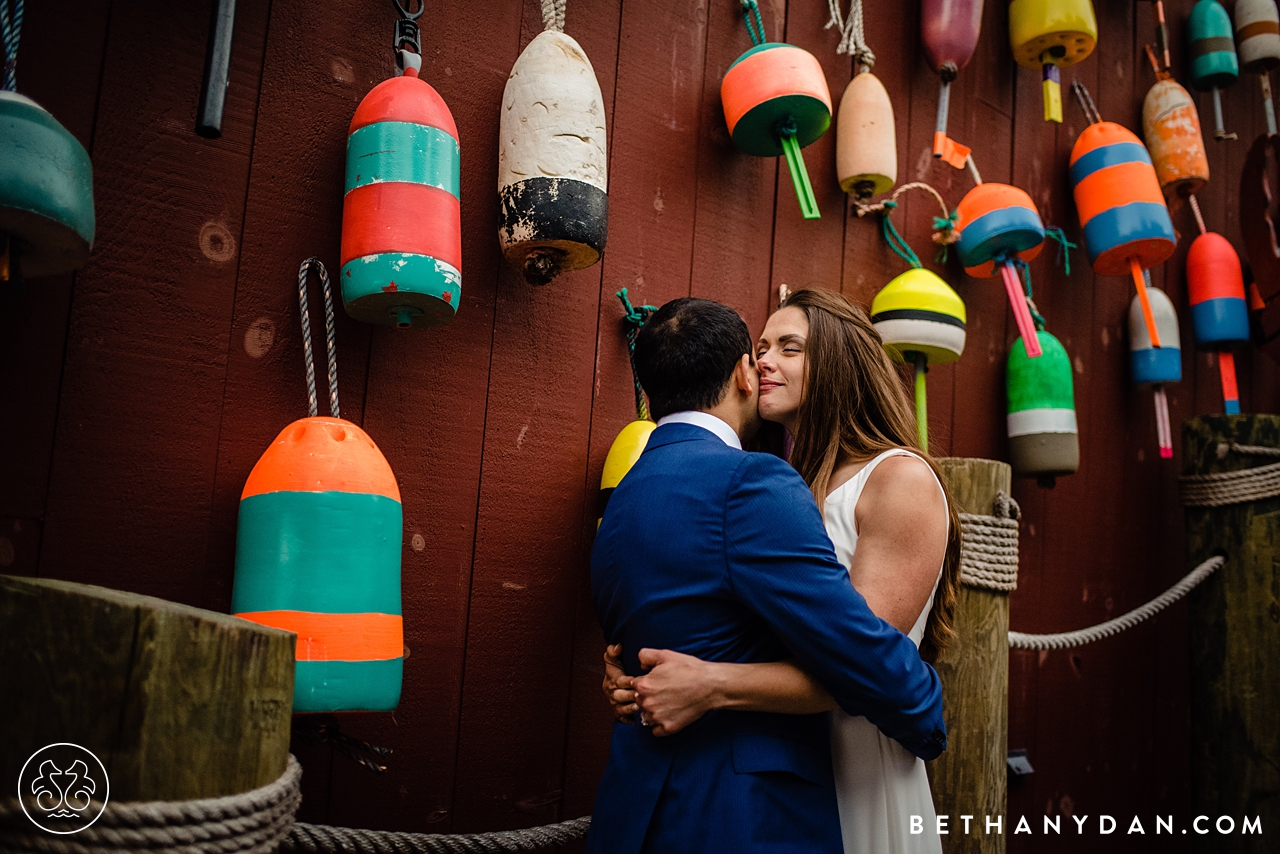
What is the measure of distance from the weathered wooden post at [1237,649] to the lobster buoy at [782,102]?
1.35 metres

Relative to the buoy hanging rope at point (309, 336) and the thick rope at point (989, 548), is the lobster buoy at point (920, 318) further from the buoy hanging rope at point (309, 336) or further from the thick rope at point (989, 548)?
the buoy hanging rope at point (309, 336)

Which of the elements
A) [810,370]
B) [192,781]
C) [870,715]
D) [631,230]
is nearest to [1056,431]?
[810,370]

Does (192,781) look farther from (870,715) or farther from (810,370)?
(810,370)

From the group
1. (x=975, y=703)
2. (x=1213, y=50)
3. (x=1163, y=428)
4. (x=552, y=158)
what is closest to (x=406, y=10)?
(x=552, y=158)

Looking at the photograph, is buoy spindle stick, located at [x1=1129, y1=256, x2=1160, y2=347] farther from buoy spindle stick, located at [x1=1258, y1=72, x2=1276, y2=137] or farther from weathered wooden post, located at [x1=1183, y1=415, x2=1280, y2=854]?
buoy spindle stick, located at [x1=1258, y1=72, x2=1276, y2=137]

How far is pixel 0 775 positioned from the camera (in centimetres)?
68

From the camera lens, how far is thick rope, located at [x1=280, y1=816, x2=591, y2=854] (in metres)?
1.08

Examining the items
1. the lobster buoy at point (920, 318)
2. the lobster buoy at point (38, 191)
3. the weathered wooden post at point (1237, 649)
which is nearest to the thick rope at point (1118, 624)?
the weathered wooden post at point (1237, 649)

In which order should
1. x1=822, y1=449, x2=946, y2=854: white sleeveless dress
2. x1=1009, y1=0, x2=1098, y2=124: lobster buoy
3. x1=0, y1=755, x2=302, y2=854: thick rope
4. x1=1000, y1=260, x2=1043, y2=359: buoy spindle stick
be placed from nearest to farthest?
x1=0, y1=755, x2=302, y2=854: thick rope → x1=822, y1=449, x2=946, y2=854: white sleeveless dress → x1=1000, y1=260, x2=1043, y2=359: buoy spindle stick → x1=1009, y1=0, x2=1098, y2=124: lobster buoy

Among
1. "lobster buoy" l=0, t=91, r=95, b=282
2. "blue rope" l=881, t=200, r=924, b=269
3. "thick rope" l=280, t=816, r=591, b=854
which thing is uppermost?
"blue rope" l=881, t=200, r=924, b=269

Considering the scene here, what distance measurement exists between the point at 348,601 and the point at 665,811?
1.53 ft

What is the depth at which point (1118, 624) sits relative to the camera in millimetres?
1942

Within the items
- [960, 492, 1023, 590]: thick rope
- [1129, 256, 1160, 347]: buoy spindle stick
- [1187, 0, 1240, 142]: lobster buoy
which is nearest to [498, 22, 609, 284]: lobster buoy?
[960, 492, 1023, 590]: thick rope

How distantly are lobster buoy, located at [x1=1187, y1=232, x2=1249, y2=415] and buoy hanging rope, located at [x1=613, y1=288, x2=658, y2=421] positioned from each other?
1.96m
